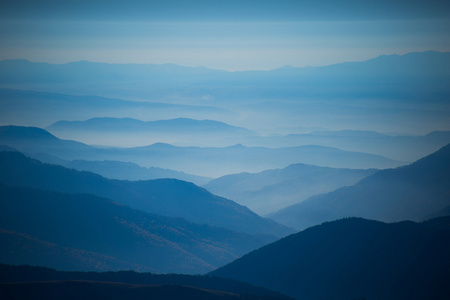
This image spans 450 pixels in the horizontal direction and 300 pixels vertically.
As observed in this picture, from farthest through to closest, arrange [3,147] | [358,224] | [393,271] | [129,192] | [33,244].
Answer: [3,147], [129,192], [33,244], [358,224], [393,271]

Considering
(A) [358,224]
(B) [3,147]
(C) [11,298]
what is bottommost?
(C) [11,298]

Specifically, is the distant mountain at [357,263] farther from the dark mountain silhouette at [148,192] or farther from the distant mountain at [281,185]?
the distant mountain at [281,185]

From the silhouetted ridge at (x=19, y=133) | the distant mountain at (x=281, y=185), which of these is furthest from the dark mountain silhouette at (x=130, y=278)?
the silhouetted ridge at (x=19, y=133)

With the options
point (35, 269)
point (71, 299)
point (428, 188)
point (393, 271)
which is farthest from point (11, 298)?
point (428, 188)

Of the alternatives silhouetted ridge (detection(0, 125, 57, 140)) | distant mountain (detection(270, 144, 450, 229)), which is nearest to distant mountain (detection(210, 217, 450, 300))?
distant mountain (detection(270, 144, 450, 229))

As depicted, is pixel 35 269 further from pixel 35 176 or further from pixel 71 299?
pixel 35 176

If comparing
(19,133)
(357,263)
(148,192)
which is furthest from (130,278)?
(19,133)
